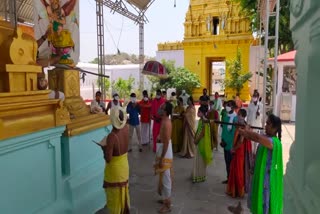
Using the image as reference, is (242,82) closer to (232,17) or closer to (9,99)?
(232,17)

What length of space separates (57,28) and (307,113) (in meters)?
3.79

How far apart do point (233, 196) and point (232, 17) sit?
17193 millimetres

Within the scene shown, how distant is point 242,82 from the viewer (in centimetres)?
1661

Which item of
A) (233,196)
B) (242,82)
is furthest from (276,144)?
(242,82)

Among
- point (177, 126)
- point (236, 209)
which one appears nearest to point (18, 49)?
point (236, 209)

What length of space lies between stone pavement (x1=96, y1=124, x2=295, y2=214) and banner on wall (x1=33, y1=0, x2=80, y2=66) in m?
2.24

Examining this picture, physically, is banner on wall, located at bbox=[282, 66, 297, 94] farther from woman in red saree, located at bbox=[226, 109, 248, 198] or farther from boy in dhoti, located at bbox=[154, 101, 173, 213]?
boy in dhoti, located at bbox=[154, 101, 173, 213]

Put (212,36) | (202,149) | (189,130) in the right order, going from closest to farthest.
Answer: (202,149), (189,130), (212,36)

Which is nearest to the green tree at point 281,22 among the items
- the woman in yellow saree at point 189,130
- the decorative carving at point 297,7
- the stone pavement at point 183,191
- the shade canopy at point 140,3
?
the shade canopy at point 140,3

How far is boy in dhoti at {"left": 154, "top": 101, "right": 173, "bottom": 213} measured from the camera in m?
3.74

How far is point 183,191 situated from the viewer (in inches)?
181

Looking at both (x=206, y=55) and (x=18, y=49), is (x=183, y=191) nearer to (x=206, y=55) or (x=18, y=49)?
(x=18, y=49)

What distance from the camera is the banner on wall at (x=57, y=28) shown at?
4.00m

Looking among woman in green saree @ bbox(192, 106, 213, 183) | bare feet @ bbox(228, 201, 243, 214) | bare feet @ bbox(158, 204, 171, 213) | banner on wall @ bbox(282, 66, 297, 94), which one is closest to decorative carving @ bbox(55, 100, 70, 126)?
bare feet @ bbox(158, 204, 171, 213)
